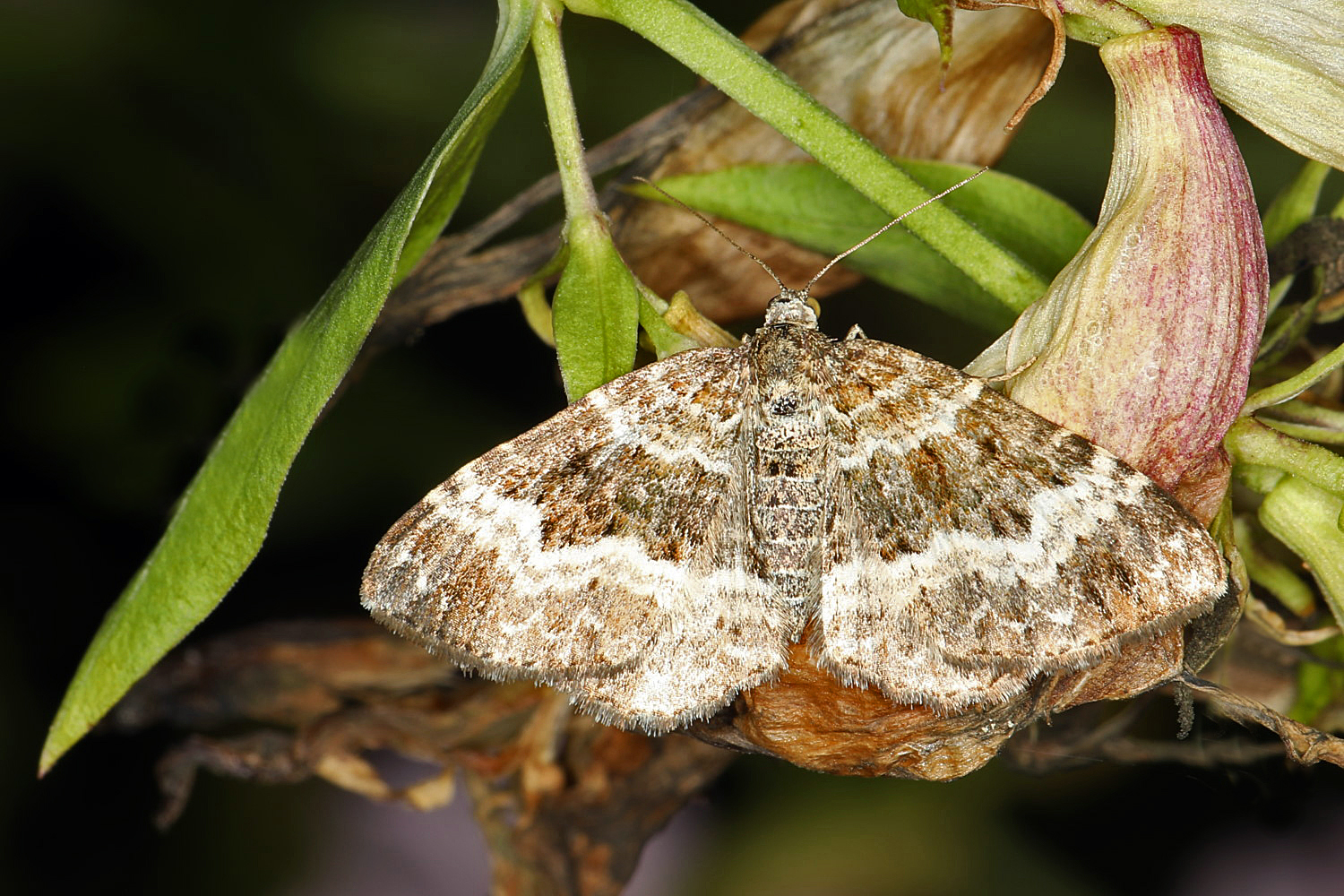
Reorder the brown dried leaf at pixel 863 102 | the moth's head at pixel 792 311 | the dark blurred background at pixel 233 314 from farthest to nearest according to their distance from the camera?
the dark blurred background at pixel 233 314, the brown dried leaf at pixel 863 102, the moth's head at pixel 792 311

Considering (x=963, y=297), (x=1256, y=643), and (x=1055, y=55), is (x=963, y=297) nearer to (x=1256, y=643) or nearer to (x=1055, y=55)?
(x=1055, y=55)

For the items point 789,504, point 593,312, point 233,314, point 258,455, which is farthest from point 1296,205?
point 233,314

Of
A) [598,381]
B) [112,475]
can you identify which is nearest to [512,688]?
[598,381]

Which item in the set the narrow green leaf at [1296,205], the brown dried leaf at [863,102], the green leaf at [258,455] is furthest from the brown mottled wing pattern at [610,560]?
the narrow green leaf at [1296,205]

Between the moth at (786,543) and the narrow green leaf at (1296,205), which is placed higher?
the narrow green leaf at (1296,205)

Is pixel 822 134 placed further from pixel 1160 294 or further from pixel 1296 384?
pixel 1296 384

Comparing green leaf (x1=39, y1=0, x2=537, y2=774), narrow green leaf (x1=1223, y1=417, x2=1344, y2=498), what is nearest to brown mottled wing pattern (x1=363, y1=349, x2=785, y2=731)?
green leaf (x1=39, y1=0, x2=537, y2=774)

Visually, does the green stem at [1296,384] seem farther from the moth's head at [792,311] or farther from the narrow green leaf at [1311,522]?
the moth's head at [792,311]

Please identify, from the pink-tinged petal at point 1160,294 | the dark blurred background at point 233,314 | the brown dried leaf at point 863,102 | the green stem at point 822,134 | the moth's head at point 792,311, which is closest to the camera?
the pink-tinged petal at point 1160,294
